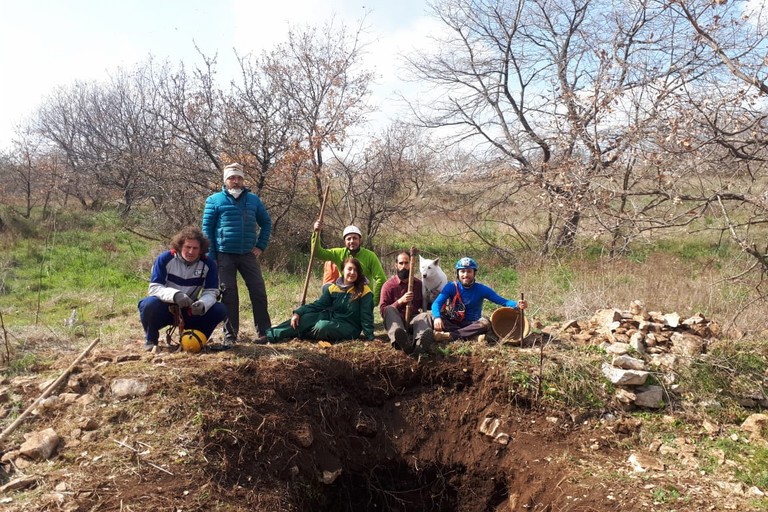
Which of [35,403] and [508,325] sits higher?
[508,325]

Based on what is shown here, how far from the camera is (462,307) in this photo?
18.1ft

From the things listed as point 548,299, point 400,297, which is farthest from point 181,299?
point 548,299

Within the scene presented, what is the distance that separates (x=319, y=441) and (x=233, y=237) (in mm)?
2212

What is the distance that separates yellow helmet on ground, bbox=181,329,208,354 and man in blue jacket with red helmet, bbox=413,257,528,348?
205cm

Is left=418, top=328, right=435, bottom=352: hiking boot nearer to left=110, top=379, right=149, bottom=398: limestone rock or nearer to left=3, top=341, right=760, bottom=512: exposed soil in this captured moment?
left=3, top=341, right=760, bottom=512: exposed soil

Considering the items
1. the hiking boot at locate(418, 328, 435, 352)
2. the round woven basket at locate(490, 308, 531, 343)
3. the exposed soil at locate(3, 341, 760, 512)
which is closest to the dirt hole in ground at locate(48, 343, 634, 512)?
the exposed soil at locate(3, 341, 760, 512)

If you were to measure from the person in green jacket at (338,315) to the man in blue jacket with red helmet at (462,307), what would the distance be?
577 mm

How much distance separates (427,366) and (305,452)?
1.44m

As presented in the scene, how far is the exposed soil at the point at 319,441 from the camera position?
10.8 feet

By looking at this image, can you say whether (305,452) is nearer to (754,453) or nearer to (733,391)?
(754,453)

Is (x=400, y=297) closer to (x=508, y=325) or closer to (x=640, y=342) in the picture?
(x=508, y=325)

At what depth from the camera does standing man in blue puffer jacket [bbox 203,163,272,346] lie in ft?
17.7

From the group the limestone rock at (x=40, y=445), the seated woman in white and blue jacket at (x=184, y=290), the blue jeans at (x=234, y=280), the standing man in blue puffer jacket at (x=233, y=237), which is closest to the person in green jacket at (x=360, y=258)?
the standing man in blue puffer jacket at (x=233, y=237)

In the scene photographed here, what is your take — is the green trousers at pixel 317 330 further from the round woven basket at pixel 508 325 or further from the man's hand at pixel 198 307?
the round woven basket at pixel 508 325
